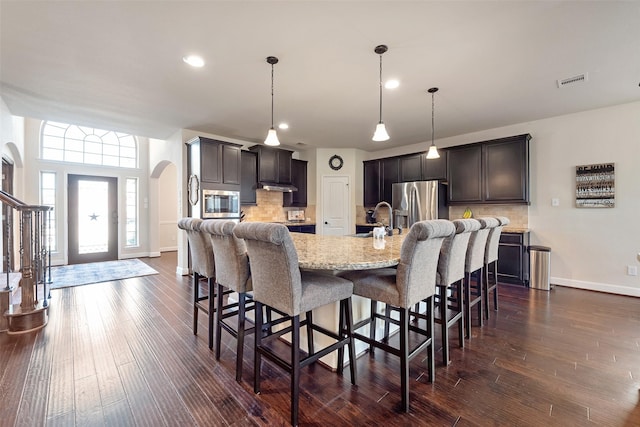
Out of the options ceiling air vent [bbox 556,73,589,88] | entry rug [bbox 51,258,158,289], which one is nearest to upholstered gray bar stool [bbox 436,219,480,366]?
ceiling air vent [bbox 556,73,589,88]

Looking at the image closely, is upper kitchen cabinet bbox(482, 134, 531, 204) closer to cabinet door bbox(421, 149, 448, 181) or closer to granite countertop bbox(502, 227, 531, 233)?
granite countertop bbox(502, 227, 531, 233)

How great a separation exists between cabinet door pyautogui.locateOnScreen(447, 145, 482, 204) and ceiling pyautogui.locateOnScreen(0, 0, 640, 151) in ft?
2.20

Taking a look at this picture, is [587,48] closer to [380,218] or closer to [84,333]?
[380,218]

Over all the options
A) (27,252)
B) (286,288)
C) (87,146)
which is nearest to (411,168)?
(286,288)

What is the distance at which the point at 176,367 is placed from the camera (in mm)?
2051

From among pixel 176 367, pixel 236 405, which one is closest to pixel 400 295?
pixel 236 405

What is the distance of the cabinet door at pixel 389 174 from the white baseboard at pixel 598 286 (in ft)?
9.99

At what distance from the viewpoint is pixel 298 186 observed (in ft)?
20.8

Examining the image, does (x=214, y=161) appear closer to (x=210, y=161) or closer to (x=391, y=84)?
(x=210, y=161)

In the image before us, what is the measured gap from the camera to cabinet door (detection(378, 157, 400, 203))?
18.9 feet

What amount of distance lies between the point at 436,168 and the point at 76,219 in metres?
7.65

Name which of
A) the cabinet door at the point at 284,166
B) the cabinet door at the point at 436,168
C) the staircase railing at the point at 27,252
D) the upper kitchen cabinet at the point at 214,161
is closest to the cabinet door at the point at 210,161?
the upper kitchen cabinet at the point at 214,161

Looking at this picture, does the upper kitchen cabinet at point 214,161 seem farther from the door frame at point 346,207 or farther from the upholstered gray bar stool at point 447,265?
the upholstered gray bar stool at point 447,265

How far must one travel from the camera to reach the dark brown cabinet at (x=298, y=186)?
20.6ft
